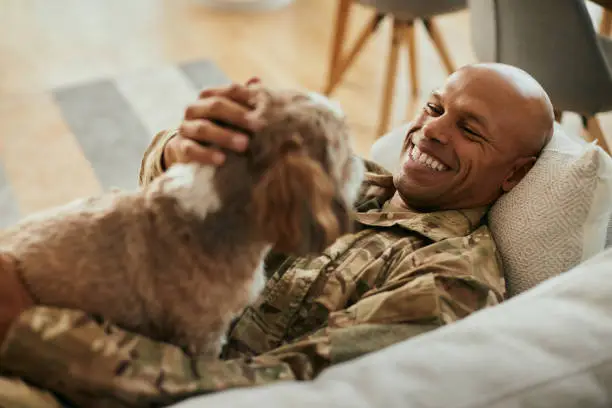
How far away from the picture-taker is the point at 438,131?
4.59ft

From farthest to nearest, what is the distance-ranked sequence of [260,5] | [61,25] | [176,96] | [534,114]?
1. [260,5]
2. [61,25]
3. [176,96]
4. [534,114]

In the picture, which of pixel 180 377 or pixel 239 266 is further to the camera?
pixel 239 266

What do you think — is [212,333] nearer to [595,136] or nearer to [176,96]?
[595,136]

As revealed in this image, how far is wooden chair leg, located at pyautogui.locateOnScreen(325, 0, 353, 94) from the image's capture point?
9.59 feet

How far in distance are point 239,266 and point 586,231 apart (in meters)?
0.71

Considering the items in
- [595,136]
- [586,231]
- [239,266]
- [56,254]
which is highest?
[56,254]

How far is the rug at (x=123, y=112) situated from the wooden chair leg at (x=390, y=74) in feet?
2.89

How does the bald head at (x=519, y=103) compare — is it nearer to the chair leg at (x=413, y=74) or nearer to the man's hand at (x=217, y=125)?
the man's hand at (x=217, y=125)

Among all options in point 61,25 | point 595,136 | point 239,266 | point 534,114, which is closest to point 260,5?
point 61,25

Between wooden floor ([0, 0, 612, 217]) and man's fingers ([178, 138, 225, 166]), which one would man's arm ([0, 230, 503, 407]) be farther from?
wooden floor ([0, 0, 612, 217])

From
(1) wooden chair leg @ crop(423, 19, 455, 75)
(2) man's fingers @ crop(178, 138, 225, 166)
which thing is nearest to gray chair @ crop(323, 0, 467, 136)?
(1) wooden chair leg @ crop(423, 19, 455, 75)

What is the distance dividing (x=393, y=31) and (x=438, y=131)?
4.76ft

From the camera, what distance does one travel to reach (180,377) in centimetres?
92

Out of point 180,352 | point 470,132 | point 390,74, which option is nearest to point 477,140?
point 470,132
